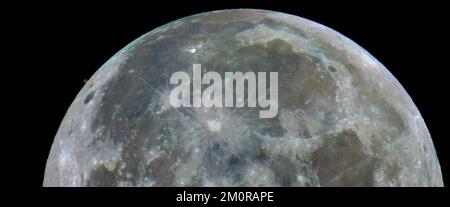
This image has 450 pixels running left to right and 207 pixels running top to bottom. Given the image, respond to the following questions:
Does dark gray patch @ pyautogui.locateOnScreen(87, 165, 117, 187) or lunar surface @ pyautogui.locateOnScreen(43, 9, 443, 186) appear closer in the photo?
lunar surface @ pyautogui.locateOnScreen(43, 9, 443, 186)

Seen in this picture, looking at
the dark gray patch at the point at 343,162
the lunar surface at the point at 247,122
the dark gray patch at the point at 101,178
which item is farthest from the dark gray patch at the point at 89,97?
the dark gray patch at the point at 343,162

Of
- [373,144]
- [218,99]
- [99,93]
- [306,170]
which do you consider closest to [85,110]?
[99,93]

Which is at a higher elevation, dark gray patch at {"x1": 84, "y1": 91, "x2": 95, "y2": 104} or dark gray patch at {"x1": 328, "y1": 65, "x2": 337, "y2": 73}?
dark gray patch at {"x1": 328, "y1": 65, "x2": 337, "y2": 73}

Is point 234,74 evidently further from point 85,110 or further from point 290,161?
point 85,110

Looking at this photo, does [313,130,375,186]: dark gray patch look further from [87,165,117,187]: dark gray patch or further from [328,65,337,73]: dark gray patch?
[87,165,117,187]: dark gray patch

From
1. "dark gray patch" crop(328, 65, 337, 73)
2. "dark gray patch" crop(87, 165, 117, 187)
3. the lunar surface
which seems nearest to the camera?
the lunar surface

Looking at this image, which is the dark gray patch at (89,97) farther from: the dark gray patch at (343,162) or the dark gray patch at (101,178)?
the dark gray patch at (343,162)

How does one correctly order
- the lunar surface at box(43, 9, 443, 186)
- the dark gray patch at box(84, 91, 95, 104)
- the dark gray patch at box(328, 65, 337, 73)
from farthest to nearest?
the dark gray patch at box(84, 91, 95, 104) < the dark gray patch at box(328, 65, 337, 73) < the lunar surface at box(43, 9, 443, 186)

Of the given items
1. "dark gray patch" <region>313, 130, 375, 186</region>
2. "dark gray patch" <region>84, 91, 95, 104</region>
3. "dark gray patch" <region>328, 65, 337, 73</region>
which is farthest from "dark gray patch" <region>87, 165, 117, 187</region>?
"dark gray patch" <region>328, 65, 337, 73</region>
